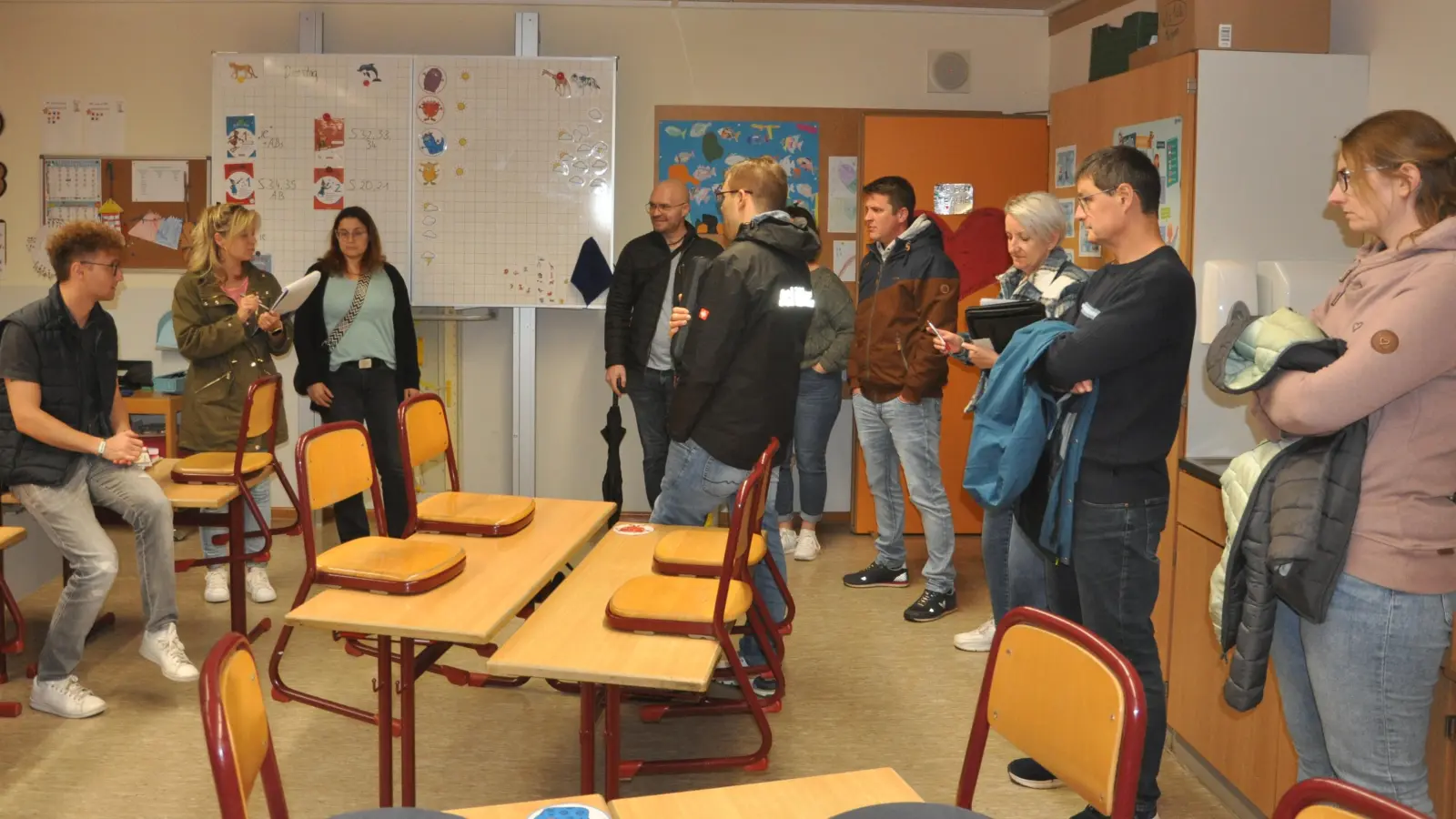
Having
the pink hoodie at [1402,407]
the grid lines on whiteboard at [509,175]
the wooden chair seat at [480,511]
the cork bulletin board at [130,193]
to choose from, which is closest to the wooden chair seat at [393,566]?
the wooden chair seat at [480,511]

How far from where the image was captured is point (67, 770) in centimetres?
314

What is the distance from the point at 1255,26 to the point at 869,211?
1.44m

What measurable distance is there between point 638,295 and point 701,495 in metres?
1.98

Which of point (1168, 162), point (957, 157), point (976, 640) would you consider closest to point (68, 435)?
point (976, 640)

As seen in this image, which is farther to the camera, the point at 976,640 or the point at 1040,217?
the point at 976,640

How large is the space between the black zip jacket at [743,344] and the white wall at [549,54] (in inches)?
107

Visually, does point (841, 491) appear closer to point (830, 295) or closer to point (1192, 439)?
point (830, 295)

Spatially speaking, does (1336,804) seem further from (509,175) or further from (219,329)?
(509,175)

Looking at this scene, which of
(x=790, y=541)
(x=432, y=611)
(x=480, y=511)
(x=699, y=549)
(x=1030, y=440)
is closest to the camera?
(x=432, y=611)

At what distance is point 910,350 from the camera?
4477 millimetres

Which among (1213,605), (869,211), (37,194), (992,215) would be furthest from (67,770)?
(992,215)

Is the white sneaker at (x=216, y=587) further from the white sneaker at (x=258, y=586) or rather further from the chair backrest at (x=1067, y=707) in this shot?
the chair backrest at (x=1067, y=707)

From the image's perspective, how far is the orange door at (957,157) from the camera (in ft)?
18.8

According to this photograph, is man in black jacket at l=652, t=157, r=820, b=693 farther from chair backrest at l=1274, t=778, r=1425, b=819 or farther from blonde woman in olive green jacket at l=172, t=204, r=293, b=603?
chair backrest at l=1274, t=778, r=1425, b=819
